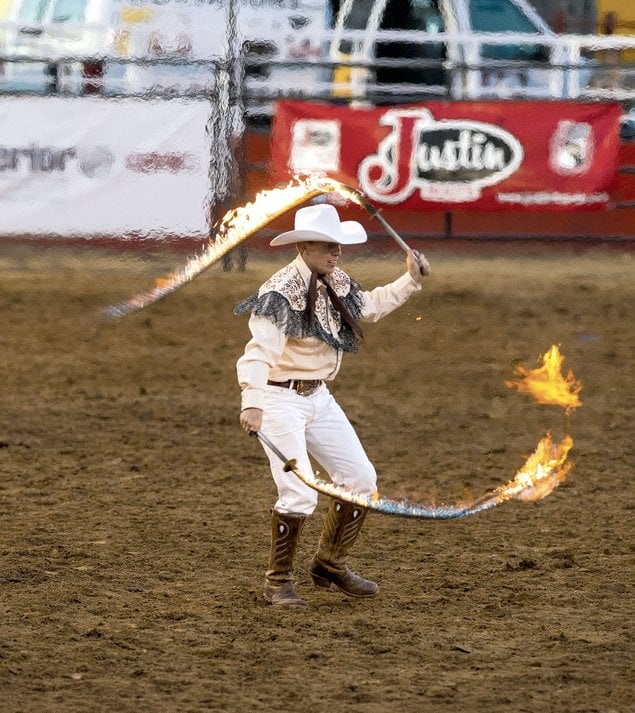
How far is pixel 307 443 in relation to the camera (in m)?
5.53

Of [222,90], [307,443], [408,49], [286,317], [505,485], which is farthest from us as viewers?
[408,49]

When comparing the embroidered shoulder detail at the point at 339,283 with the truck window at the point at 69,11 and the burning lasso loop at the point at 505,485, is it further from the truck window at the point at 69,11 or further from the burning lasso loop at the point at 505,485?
the truck window at the point at 69,11

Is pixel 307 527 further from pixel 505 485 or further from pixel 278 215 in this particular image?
pixel 278 215

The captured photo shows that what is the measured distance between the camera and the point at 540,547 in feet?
20.4

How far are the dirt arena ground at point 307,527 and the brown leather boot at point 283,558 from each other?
0.09 m

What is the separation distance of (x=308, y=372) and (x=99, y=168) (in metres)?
7.65

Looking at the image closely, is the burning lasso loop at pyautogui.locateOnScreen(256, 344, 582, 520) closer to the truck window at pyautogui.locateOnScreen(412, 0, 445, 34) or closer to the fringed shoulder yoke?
the fringed shoulder yoke

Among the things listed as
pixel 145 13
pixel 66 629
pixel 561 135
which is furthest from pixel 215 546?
pixel 145 13

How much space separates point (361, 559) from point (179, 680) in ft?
5.57

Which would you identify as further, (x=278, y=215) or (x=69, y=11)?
(x=69, y=11)

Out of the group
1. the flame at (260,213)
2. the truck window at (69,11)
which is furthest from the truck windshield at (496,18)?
the flame at (260,213)

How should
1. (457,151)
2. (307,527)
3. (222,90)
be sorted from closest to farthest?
(307,527), (457,151), (222,90)

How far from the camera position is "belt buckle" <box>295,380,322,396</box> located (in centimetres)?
536

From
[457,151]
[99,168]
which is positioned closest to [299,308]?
[99,168]
